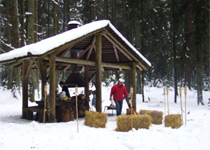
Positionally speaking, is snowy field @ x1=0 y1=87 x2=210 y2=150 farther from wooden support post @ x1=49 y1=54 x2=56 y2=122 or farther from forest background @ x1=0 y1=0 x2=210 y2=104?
forest background @ x1=0 y1=0 x2=210 y2=104

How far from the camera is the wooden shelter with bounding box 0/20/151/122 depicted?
870cm

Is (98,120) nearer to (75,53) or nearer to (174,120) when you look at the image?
(174,120)

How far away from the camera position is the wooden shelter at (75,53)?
8.70 m

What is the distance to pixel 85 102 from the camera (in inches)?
469

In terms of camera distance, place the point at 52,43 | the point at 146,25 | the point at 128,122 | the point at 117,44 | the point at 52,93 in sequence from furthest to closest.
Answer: the point at 146,25 → the point at 117,44 → the point at 52,93 → the point at 52,43 → the point at 128,122

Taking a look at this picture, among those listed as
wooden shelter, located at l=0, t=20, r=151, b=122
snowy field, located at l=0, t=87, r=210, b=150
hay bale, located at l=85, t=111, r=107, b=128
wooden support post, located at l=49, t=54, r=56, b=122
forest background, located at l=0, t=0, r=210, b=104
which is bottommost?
snowy field, located at l=0, t=87, r=210, b=150

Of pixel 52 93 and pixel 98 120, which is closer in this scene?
pixel 98 120

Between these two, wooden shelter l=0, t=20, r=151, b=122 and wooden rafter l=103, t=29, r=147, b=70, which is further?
wooden rafter l=103, t=29, r=147, b=70

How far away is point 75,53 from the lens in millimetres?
12031

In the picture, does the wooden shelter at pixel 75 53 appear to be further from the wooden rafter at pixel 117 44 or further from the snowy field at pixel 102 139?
the snowy field at pixel 102 139

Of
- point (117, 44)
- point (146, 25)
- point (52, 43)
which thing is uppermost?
point (146, 25)

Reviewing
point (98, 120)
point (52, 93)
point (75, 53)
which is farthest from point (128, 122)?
point (75, 53)

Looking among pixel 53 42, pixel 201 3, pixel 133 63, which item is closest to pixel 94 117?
pixel 53 42

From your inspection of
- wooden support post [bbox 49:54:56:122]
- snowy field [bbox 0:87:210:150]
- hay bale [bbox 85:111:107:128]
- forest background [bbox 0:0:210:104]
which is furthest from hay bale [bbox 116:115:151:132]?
forest background [bbox 0:0:210:104]
